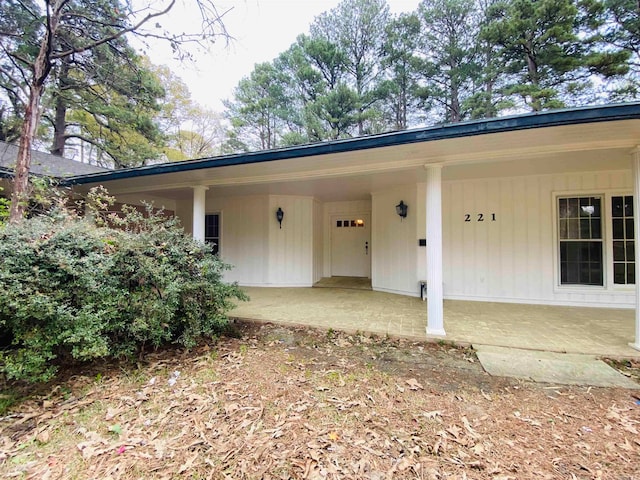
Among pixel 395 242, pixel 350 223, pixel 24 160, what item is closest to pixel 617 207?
pixel 395 242

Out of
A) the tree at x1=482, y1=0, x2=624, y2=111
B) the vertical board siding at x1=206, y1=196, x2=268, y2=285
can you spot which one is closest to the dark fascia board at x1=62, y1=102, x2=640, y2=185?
the vertical board siding at x1=206, y1=196, x2=268, y2=285

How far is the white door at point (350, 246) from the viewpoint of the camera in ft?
27.3

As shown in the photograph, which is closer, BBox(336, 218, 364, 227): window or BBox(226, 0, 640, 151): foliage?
BBox(336, 218, 364, 227): window

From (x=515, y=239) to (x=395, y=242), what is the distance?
2.26 meters

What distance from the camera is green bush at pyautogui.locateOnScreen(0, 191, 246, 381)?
7.59 feet

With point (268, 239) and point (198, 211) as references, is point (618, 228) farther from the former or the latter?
point (198, 211)

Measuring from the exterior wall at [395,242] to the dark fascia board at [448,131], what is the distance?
9.26ft

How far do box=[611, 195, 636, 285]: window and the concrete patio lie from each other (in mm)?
619

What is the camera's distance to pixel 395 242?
20.6ft

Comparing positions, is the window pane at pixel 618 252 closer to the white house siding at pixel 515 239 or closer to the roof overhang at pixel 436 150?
the white house siding at pixel 515 239

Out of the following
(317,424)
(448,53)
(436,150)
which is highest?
(448,53)

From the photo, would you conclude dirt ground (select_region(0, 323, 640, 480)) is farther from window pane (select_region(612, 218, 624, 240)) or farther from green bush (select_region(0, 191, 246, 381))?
window pane (select_region(612, 218, 624, 240))

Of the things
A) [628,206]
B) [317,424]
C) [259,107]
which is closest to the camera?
[317,424]

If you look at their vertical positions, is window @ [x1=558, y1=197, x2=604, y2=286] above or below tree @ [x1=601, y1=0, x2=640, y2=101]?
below
